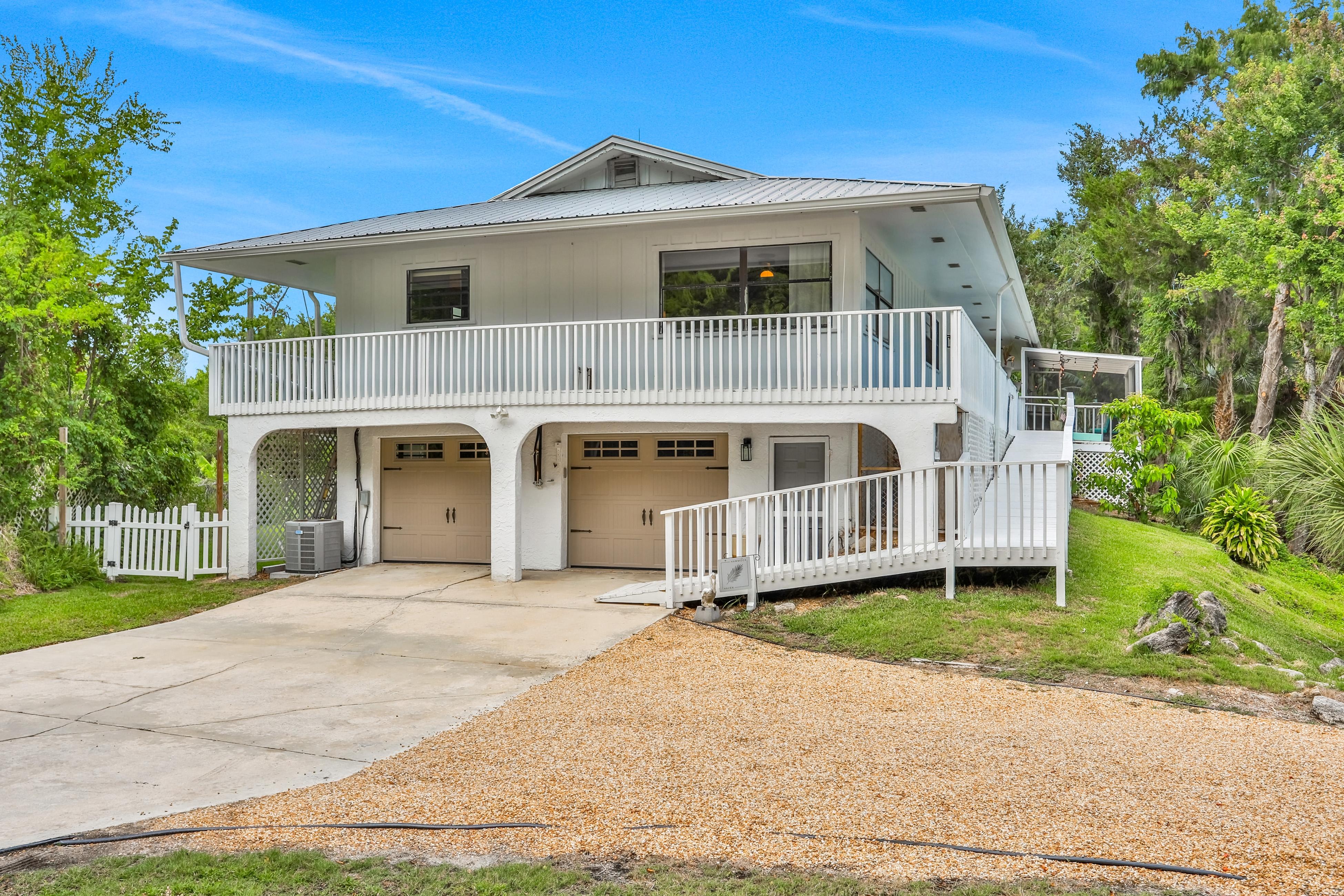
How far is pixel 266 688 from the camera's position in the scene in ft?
25.7

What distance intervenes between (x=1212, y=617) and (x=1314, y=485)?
10.1 m

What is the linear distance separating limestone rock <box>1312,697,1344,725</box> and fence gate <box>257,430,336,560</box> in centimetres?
1299

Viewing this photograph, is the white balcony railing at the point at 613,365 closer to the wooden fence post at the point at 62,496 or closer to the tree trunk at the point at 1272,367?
the wooden fence post at the point at 62,496

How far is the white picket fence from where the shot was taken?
14.2m

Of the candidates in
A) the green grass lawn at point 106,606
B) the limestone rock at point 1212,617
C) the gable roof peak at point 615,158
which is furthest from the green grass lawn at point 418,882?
the gable roof peak at point 615,158

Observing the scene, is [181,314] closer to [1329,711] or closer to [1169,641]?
[1169,641]

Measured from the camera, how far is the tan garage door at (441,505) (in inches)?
609

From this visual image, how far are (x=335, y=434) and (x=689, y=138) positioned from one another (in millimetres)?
49616

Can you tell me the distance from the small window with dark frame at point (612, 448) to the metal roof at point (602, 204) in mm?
3480

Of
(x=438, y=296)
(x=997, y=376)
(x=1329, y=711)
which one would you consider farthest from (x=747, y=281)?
(x=1329, y=711)

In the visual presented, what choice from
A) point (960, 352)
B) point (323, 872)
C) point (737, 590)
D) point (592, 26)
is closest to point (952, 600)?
point (737, 590)

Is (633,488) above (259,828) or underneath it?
above

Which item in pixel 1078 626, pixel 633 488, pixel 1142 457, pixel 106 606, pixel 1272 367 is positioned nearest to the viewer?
pixel 1078 626

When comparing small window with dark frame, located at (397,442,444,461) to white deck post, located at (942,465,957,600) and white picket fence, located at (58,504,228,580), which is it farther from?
white deck post, located at (942,465,957,600)
